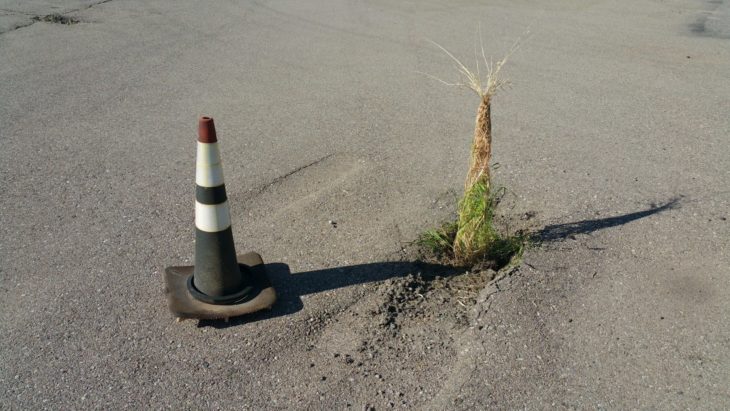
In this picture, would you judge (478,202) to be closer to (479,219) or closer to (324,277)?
(479,219)

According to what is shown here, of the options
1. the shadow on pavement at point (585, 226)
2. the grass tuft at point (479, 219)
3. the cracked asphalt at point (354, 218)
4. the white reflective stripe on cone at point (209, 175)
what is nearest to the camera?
the cracked asphalt at point (354, 218)

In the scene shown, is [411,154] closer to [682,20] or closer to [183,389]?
[183,389]

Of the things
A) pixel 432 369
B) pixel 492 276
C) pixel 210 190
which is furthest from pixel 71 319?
pixel 492 276

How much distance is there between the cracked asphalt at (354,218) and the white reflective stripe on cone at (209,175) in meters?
0.78

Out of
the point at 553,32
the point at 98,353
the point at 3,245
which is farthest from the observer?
the point at 553,32

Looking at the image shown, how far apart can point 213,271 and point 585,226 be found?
105 inches

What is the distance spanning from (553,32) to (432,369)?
8281mm

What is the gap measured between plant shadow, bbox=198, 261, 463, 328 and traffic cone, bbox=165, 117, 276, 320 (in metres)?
0.09

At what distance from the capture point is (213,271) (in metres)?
3.99

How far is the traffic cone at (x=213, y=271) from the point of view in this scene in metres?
3.82

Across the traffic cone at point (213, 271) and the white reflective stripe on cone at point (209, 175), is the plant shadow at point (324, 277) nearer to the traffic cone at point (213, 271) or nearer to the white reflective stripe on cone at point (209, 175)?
the traffic cone at point (213, 271)

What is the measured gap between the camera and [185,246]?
183 inches

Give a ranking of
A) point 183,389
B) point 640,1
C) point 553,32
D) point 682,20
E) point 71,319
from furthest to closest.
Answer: point 640,1
point 682,20
point 553,32
point 71,319
point 183,389

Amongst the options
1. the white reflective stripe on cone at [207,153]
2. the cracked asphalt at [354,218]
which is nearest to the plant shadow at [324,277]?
the cracked asphalt at [354,218]
